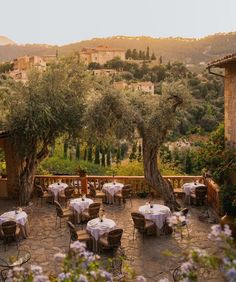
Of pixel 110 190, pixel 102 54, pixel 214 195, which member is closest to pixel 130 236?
pixel 110 190

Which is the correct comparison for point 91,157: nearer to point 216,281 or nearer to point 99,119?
point 99,119

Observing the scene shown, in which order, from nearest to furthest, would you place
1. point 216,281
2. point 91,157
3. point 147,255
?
point 216,281
point 147,255
point 91,157

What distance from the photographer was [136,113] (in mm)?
12328

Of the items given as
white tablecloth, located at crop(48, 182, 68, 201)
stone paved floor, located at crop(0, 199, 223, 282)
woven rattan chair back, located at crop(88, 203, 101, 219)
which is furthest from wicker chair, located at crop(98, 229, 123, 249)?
white tablecloth, located at crop(48, 182, 68, 201)

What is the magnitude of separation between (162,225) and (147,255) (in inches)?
60.8

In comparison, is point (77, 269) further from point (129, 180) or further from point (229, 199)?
point (129, 180)

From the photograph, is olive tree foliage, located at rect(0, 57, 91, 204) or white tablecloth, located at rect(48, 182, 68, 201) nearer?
olive tree foliage, located at rect(0, 57, 91, 204)

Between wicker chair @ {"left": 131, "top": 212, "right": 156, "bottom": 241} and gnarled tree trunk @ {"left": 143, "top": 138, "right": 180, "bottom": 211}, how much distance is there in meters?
1.96

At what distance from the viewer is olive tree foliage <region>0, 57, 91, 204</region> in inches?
560

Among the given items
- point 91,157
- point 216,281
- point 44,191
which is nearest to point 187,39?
point 91,157

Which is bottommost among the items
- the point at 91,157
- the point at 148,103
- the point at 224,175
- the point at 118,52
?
the point at 91,157

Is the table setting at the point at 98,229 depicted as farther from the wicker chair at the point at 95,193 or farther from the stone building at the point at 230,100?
the stone building at the point at 230,100

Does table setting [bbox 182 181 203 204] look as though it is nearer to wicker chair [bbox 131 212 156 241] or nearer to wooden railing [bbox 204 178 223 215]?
wooden railing [bbox 204 178 223 215]

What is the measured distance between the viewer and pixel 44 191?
→ 53.1ft
